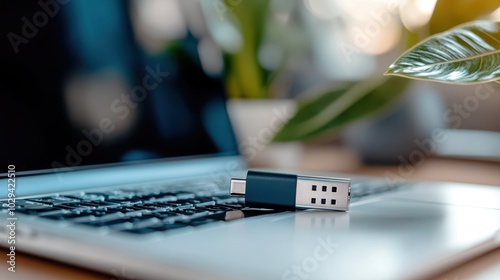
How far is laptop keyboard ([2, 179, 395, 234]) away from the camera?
1.17 feet

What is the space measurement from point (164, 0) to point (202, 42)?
0.28 feet

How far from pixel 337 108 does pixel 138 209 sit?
19.4 inches

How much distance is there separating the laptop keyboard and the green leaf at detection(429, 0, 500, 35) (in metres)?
0.48

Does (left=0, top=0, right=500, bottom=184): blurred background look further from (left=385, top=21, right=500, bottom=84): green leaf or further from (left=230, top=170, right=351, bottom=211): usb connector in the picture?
(left=385, top=21, right=500, bottom=84): green leaf

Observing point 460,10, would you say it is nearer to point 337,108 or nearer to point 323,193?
point 337,108

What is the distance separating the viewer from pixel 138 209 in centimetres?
41

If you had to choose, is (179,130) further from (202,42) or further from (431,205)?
(431,205)

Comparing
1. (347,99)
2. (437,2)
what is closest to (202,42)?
→ (347,99)

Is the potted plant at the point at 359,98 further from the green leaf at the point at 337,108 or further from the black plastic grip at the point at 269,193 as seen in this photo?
the black plastic grip at the point at 269,193

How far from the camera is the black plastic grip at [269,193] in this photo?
44cm

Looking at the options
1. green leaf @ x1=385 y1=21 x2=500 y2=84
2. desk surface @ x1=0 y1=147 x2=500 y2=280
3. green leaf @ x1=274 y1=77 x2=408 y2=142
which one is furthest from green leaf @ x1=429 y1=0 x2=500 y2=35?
green leaf @ x1=385 y1=21 x2=500 y2=84

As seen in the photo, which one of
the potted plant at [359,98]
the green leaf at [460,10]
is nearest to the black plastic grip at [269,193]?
the potted plant at [359,98]

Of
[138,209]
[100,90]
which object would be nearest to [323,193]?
[138,209]

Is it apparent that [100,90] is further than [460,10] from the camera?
No
